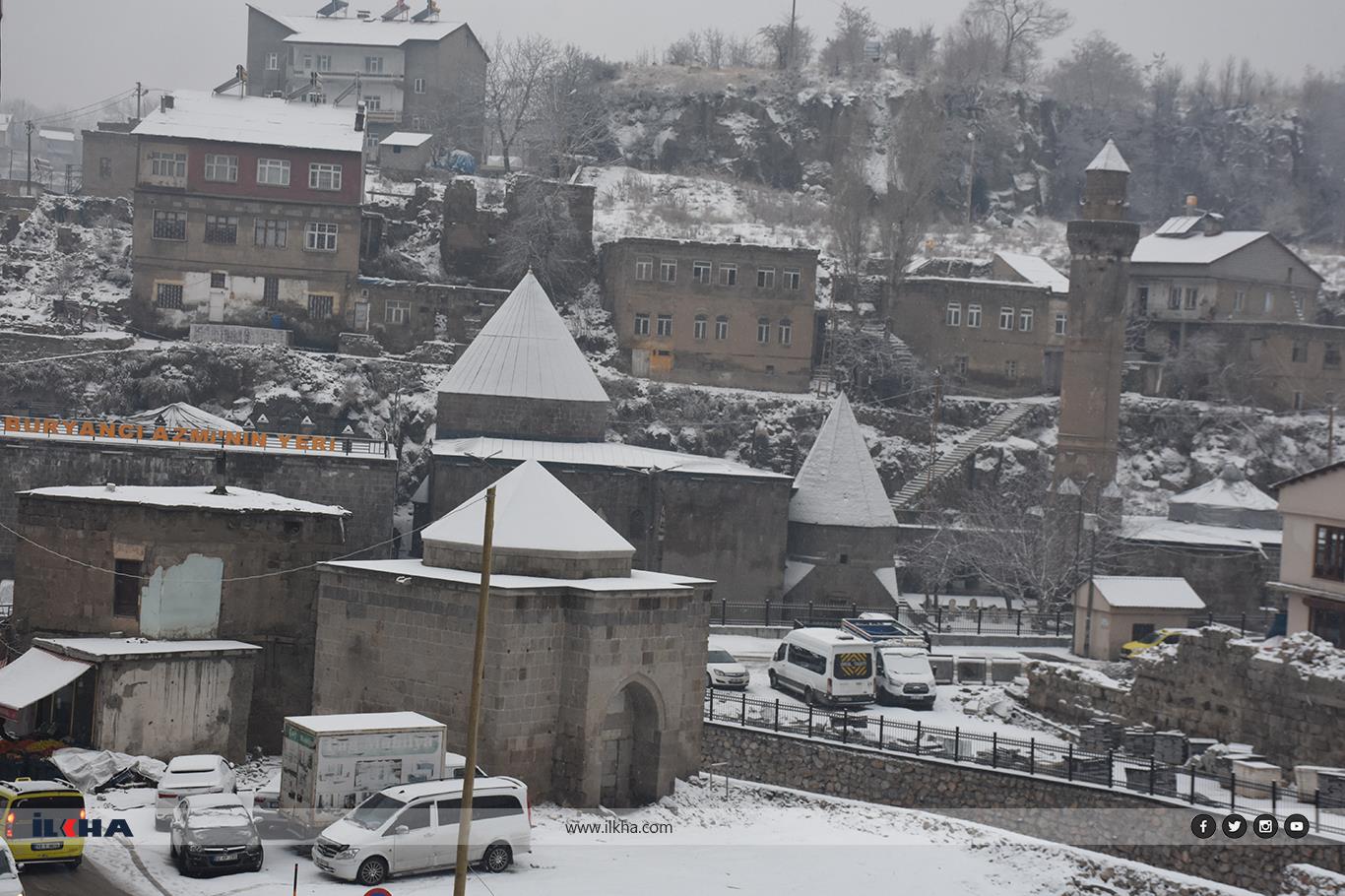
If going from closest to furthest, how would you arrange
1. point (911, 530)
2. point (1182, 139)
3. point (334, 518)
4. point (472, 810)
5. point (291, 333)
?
point (472, 810) → point (334, 518) → point (911, 530) → point (291, 333) → point (1182, 139)

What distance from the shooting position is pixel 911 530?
5409 cm

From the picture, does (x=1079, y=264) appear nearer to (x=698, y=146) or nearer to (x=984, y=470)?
(x=984, y=470)

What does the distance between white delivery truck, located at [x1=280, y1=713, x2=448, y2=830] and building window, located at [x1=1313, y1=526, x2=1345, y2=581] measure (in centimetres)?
2247

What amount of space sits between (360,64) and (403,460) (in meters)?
36.6

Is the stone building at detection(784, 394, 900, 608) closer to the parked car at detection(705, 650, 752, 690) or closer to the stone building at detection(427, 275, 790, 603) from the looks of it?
the stone building at detection(427, 275, 790, 603)

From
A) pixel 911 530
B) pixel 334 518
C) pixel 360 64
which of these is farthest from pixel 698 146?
pixel 334 518

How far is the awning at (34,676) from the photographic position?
25.8 meters

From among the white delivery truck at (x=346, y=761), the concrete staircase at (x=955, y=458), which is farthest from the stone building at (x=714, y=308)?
the white delivery truck at (x=346, y=761)

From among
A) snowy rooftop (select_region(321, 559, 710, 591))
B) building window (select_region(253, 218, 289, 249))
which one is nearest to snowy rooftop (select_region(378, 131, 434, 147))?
building window (select_region(253, 218, 289, 249))

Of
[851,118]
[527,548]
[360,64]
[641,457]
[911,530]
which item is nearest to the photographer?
[527,548]

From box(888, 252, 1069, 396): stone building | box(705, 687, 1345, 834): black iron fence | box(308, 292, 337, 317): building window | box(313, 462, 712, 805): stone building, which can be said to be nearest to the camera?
box(313, 462, 712, 805): stone building

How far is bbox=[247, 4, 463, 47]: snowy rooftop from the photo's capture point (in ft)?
274

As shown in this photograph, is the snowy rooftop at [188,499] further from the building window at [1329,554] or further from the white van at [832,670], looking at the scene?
the building window at [1329,554]

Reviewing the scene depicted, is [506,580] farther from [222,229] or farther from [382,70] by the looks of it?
[382,70]
